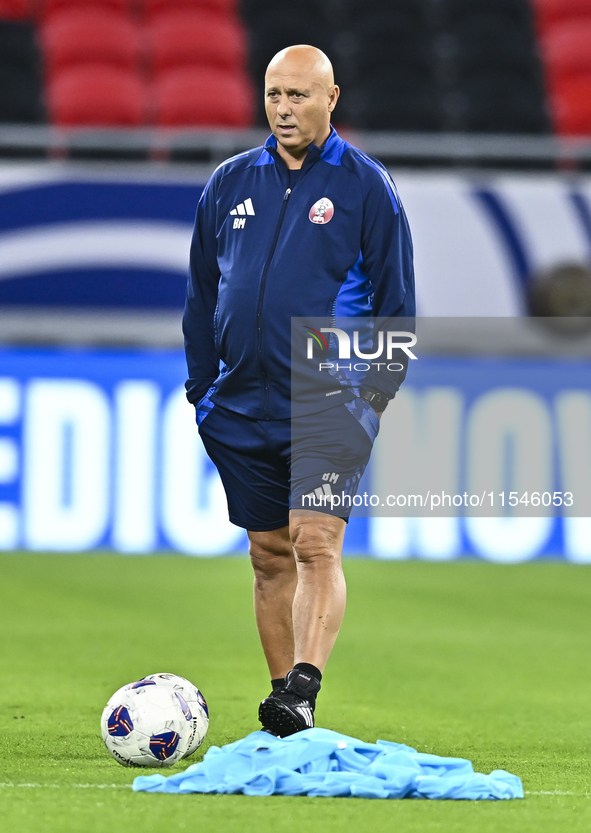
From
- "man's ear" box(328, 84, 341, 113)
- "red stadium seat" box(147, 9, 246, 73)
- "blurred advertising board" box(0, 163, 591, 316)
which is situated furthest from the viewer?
"red stadium seat" box(147, 9, 246, 73)

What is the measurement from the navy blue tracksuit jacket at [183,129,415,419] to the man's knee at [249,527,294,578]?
16.2 inches

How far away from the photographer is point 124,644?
6.97 metres

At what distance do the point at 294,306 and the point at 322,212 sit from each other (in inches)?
11.9

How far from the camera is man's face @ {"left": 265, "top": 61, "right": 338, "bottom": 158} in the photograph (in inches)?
171

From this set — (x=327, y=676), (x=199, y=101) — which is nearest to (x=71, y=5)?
(x=199, y=101)

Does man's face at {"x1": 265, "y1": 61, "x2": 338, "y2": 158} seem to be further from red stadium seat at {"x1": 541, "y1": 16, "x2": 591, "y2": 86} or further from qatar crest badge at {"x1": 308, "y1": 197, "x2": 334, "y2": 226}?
red stadium seat at {"x1": 541, "y1": 16, "x2": 591, "y2": 86}

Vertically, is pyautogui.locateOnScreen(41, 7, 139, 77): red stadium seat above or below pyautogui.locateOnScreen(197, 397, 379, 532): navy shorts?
above

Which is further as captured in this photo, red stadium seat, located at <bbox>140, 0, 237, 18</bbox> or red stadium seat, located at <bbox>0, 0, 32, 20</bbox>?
red stadium seat, located at <bbox>140, 0, 237, 18</bbox>

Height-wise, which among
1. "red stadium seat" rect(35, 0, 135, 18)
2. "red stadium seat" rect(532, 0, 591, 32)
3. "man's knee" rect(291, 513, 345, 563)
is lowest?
"man's knee" rect(291, 513, 345, 563)

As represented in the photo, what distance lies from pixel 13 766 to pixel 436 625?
4.15 metres

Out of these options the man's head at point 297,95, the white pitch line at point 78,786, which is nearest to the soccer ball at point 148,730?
the white pitch line at point 78,786

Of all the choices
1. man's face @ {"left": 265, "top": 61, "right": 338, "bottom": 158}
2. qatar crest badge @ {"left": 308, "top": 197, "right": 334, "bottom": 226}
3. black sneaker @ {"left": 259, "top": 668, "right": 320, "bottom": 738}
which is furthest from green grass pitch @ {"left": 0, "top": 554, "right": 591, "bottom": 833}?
man's face @ {"left": 265, "top": 61, "right": 338, "bottom": 158}

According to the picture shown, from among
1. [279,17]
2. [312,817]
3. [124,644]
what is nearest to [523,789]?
[312,817]

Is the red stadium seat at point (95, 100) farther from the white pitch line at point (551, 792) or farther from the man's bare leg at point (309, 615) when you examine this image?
the white pitch line at point (551, 792)
